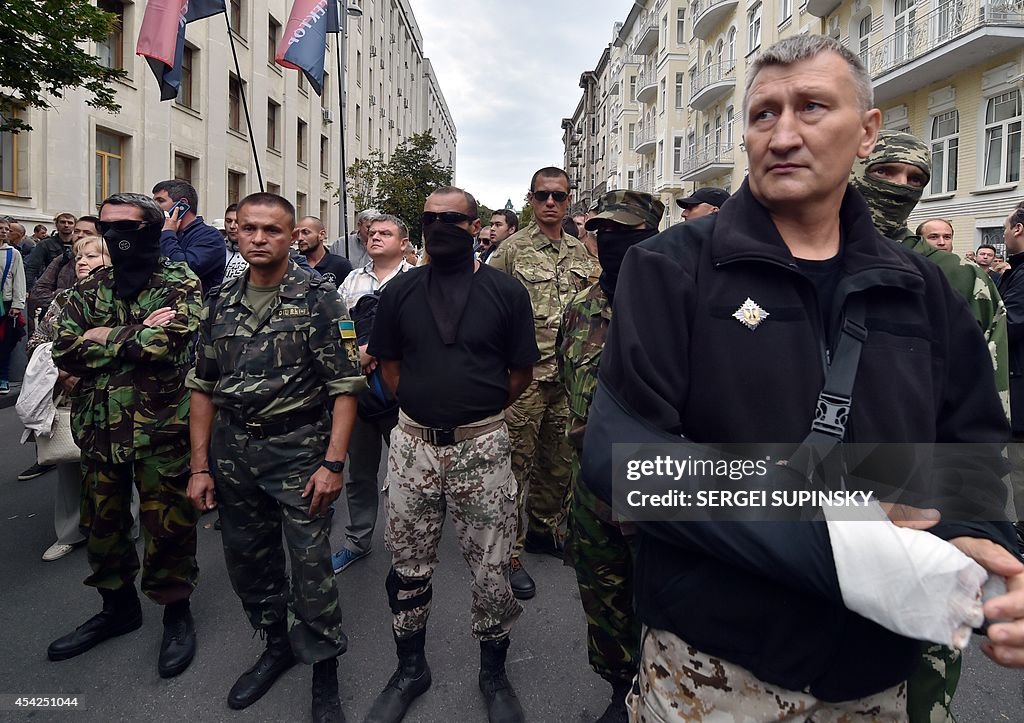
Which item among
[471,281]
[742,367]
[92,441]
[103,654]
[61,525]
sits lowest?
[103,654]

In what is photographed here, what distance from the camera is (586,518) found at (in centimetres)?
262

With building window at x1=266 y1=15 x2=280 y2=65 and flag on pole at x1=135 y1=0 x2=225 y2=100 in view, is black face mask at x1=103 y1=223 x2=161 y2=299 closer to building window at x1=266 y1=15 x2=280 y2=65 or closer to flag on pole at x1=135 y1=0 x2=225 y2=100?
flag on pole at x1=135 y1=0 x2=225 y2=100

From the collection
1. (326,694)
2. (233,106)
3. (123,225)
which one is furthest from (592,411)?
(233,106)

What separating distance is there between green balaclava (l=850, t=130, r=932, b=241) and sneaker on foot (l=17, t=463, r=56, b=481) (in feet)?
20.8

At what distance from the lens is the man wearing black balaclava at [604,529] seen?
8.48ft

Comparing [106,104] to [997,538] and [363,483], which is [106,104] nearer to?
[363,483]

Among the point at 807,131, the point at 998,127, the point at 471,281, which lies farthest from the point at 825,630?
the point at 998,127

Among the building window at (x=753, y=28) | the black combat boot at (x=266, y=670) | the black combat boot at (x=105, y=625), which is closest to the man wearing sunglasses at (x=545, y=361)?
the black combat boot at (x=266, y=670)

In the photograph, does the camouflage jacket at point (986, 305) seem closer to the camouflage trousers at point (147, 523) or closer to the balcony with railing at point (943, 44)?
the camouflage trousers at point (147, 523)

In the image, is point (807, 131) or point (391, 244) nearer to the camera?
point (807, 131)

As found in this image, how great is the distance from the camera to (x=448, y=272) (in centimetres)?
298

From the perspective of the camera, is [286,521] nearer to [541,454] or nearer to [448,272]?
[448,272]

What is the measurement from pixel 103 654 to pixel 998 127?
641 inches

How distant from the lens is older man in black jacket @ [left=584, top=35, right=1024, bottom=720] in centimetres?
109
